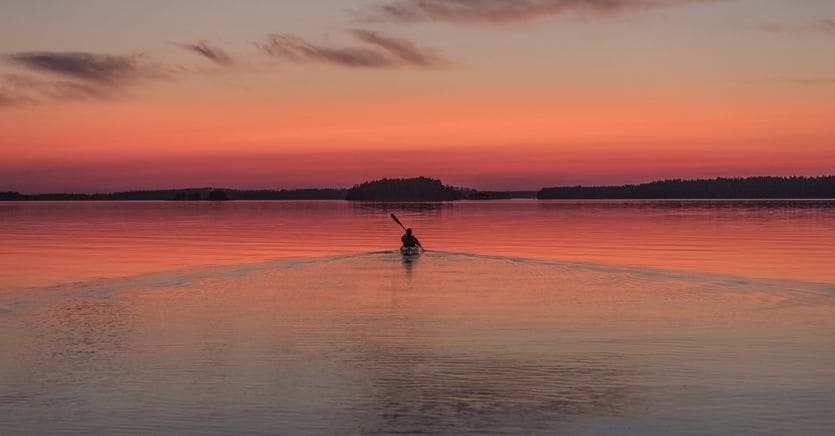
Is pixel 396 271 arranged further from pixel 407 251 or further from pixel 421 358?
pixel 421 358

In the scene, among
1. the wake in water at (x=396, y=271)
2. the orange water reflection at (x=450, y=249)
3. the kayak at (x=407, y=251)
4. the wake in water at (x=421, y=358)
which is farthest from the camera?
the kayak at (x=407, y=251)

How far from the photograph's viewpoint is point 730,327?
67.1 ft

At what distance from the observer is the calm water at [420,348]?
1255 cm

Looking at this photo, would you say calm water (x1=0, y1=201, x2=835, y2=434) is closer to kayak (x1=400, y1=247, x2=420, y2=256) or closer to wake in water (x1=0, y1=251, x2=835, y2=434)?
wake in water (x1=0, y1=251, x2=835, y2=434)

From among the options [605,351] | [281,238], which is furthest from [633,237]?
[605,351]

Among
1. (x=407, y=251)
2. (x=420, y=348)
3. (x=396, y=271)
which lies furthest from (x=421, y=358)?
(x=407, y=251)

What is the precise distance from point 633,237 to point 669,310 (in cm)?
3847

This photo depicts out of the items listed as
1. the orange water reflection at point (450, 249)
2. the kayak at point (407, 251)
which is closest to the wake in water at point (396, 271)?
the kayak at point (407, 251)

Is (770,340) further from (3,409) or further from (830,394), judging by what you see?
(3,409)

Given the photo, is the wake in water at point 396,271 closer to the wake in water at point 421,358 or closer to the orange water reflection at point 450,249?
the wake in water at point 421,358

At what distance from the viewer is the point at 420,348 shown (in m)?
17.9

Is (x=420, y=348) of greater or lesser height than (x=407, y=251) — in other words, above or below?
below

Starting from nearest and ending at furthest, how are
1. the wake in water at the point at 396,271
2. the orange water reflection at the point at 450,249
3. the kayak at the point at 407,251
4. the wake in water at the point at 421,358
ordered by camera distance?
the wake in water at the point at 421,358 < the wake in water at the point at 396,271 < the orange water reflection at the point at 450,249 < the kayak at the point at 407,251

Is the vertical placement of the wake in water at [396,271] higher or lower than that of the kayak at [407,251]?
lower
